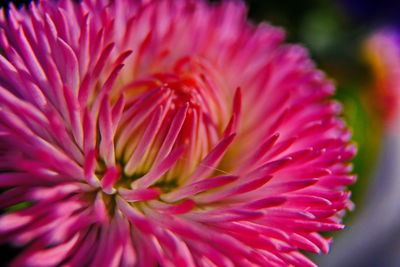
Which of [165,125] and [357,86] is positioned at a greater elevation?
[357,86]

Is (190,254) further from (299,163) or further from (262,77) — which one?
(262,77)

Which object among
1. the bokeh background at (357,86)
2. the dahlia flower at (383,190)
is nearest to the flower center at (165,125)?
the bokeh background at (357,86)

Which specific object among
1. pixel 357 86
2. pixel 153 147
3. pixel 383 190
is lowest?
pixel 153 147

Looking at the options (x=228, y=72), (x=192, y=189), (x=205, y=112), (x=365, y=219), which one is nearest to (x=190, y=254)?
(x=192, y=189)

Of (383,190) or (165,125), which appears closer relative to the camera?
(165,125)

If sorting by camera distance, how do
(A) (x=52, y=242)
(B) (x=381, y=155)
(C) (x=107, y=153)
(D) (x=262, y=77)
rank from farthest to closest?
(B) (x=381, y=155), (D) (x=262, y=77), (C) (x=107, y=153), (A) (x=52, y=242)

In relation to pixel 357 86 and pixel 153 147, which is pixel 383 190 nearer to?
pixel 357 86

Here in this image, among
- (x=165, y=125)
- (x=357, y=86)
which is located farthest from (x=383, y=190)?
(x=165, y=125)
